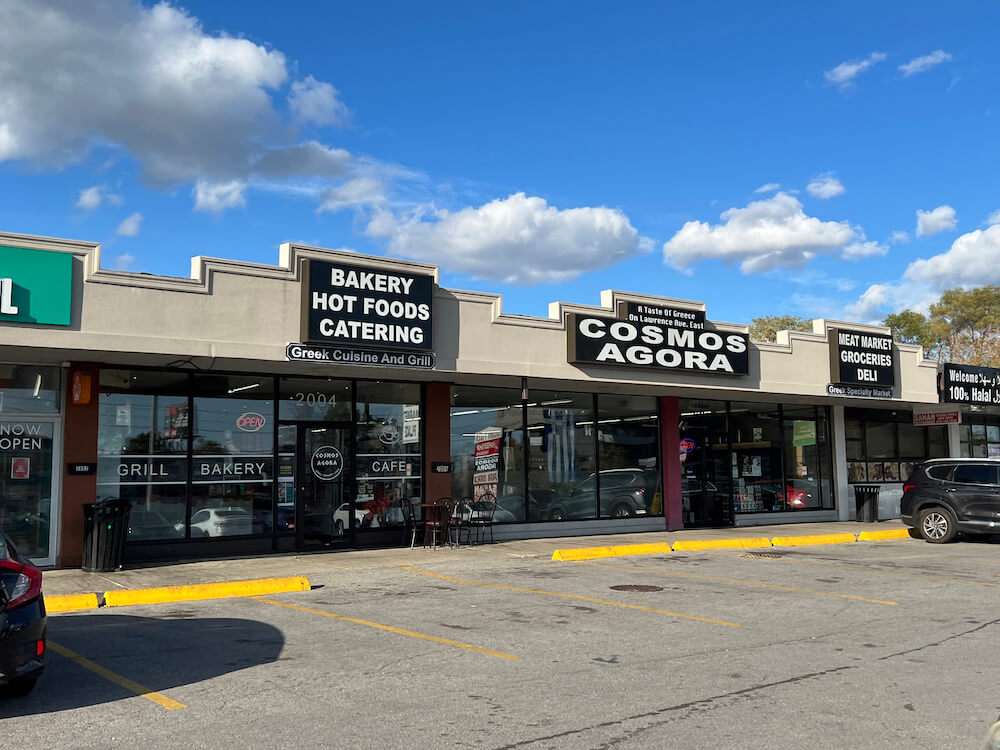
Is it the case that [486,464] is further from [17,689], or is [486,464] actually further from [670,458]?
[17,689]

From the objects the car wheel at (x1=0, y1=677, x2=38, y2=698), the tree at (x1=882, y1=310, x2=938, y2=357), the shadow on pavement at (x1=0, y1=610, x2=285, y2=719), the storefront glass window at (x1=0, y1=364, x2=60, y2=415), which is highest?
the tree at (x1=882, y1=310, x2=938, y2=357)

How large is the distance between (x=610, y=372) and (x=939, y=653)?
431 inches

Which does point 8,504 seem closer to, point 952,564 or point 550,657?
point 550,657

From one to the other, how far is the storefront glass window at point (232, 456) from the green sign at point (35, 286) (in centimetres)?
338

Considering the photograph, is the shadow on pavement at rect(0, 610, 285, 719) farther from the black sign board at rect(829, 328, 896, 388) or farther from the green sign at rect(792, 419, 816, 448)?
the green sign at rect(792, 419, 816, 448)

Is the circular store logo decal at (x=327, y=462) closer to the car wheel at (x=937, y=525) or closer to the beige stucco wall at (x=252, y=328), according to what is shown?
the beige stucco wall at (x=252, y=328)

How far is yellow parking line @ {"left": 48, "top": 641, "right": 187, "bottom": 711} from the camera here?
21.9 ft

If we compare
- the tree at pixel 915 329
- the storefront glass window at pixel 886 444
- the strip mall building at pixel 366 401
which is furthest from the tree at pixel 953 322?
the strip mall building at pixel 366 401

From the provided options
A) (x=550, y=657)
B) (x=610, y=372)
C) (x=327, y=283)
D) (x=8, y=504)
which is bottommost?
(x=550, y=657)

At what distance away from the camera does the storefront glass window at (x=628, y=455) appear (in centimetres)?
2102

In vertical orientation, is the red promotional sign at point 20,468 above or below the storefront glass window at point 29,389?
below

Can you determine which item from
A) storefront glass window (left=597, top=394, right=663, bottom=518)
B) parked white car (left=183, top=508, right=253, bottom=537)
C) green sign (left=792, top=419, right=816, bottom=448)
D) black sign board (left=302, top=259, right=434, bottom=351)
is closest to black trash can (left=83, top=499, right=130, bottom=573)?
parked white car (left=183, top=508, right=253, bottom=537)

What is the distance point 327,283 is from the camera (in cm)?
1517

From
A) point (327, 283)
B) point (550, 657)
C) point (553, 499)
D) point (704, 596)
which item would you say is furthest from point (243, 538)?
point (550, 657)
